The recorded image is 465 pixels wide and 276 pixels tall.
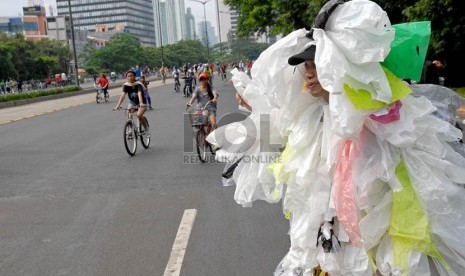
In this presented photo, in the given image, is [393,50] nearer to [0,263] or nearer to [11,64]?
[0,263]

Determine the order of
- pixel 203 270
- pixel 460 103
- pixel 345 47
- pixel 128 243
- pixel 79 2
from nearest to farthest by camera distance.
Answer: pixel 345 47
pixel 460 103
pixel 203 270
pixel 128 243
pixel 79 2

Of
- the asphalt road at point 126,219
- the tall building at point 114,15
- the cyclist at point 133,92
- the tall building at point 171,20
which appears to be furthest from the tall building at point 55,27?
the asphalt road at point 126,219

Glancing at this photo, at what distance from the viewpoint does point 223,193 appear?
668 cm

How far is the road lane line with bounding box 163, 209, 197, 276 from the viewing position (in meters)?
4.15

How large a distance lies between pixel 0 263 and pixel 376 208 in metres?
3.66

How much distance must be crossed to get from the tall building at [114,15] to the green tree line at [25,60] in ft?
324

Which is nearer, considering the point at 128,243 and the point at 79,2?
the point at 128,243

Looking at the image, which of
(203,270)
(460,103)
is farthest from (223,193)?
(460,103)

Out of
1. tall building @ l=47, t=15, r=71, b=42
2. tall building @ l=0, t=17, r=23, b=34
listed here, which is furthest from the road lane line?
tall building @ l=0, t=17, r=23, b=34

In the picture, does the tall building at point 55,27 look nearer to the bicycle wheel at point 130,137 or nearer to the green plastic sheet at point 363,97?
the bicycle wheel at point 130,137

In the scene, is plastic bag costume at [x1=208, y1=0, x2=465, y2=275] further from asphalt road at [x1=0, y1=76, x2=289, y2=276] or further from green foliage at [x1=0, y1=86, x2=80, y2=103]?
green foliage at [x1=0, y1=86, x2=80, y2=103]

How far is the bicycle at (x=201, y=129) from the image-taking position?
29.5 feet

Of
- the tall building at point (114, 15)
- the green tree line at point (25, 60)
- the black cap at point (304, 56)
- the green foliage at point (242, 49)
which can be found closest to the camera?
the black cap at point (304, 56)

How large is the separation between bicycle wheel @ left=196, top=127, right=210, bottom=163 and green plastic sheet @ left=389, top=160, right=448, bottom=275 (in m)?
6.92
